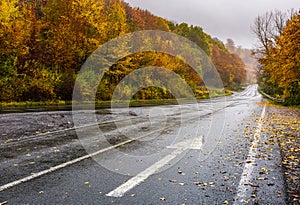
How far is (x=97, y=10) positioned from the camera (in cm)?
3145

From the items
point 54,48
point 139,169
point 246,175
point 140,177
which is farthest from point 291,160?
point 54,48

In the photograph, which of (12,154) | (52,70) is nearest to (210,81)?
(52,70)

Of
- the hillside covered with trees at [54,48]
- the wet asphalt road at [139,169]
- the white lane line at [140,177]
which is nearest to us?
the wet asphalt road at [139,169]

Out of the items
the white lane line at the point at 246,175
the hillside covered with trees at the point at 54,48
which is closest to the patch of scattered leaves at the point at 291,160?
the white lane line at the point at 246,175

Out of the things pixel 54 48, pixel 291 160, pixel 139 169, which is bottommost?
pixel 291 160

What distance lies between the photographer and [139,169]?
5.88m

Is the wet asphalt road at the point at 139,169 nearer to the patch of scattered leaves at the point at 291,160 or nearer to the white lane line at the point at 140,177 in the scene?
the white lane line at the point at 140,177

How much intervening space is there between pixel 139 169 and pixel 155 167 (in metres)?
0.37

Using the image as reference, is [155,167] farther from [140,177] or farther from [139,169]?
[140,177]

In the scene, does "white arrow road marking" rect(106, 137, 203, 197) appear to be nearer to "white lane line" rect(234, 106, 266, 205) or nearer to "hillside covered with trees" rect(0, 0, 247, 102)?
"white lane line" rect(234, 106, 266, 205)

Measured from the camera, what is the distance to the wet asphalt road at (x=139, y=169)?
14.4ft

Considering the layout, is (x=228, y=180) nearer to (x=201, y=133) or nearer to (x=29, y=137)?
(x=201, y=133)

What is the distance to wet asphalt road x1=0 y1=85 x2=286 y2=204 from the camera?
14.4ft

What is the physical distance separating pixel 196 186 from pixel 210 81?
6385 centimetres
